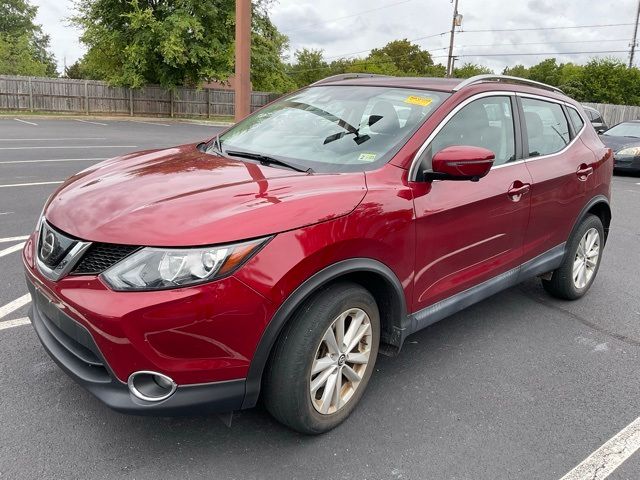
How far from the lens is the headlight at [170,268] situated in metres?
2.12

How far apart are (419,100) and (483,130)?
506 millimetres

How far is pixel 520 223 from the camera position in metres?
3.65

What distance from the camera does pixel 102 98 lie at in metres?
30.2

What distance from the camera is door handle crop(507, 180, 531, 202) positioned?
11.5ft

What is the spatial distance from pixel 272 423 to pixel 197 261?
1080 millimetres

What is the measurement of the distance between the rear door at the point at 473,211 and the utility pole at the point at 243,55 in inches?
186

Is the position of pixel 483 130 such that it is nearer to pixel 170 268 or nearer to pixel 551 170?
pixel 551 170

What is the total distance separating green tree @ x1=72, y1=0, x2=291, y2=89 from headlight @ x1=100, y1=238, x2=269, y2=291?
90.1ft

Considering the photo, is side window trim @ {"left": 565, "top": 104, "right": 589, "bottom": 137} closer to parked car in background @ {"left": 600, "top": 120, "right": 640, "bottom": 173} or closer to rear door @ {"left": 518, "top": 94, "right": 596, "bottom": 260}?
rear door @ {"left": 518, "top": 94, "right": 596, "bottom": 260}

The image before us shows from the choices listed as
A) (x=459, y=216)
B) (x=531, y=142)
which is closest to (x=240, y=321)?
(x=459, y=216)

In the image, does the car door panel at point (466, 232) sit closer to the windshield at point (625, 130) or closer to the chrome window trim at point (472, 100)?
the chrome window trim at point (472, 100)

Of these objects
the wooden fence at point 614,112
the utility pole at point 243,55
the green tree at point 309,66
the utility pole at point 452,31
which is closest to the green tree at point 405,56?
the green tree at point 309,66

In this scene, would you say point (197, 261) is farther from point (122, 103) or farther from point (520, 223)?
point (122, 103)

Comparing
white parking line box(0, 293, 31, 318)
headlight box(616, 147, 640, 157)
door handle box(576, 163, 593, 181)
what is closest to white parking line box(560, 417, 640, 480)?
door handle box(576, 163, 593, 181)
